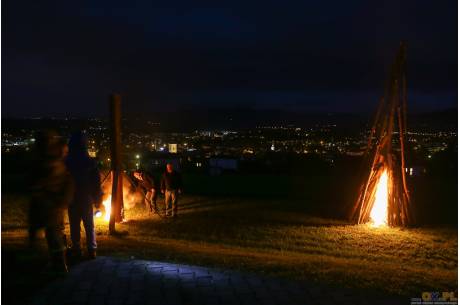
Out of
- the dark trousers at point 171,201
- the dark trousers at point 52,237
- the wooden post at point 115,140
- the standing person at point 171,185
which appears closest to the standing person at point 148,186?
the dark trousers at point 171,201

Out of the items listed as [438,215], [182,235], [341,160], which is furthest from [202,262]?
[341,160]

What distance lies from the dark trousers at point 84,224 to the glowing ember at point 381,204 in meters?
7.80

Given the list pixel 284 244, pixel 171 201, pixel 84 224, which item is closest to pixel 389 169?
pixel 284 244

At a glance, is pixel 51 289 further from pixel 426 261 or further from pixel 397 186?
pixel 397 186

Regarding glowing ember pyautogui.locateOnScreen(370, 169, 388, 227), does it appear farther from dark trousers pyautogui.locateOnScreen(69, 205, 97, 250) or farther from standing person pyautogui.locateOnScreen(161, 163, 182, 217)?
dark trousers pyautogui.locateOnScreen(69, 205, 97, 250)

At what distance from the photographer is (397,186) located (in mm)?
12398

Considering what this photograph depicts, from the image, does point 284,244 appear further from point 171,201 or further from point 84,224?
point 84,224

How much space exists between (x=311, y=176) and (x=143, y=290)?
1918cm

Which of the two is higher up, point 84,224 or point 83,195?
point 83,195

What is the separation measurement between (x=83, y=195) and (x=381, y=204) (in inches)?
322

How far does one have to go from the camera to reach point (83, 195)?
7004 millimetres

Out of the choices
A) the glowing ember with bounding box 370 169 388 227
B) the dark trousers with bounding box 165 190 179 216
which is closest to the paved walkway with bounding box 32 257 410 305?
the dark trousers with bounding box 165 190 179 216

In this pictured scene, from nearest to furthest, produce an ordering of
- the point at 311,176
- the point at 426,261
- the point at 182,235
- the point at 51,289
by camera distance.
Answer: the point at 51,289 → the point at 426,261 → the point at 182,235 → the point at 311,176

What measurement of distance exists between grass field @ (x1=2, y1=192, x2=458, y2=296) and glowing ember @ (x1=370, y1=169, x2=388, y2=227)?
66 centimetres
